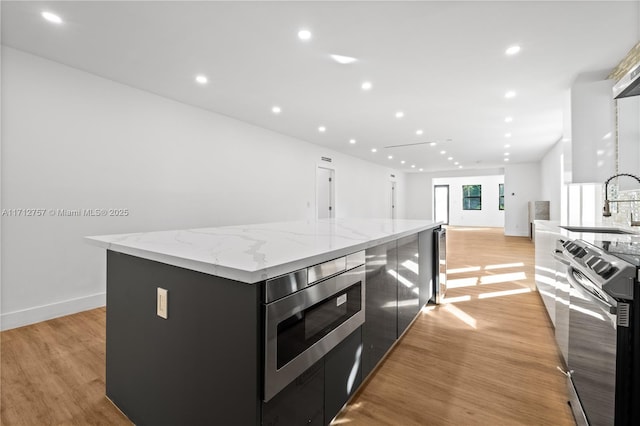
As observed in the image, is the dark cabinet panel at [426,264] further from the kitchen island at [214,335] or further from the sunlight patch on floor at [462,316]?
Answer: the kitchen island at [214,335]

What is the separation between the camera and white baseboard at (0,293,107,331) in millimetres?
2730

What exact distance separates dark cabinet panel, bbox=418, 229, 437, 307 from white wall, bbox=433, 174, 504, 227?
12555 mm

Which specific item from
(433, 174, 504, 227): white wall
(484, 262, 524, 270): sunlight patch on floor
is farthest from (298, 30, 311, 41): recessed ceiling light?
(433, 174, 504, 227): white wall

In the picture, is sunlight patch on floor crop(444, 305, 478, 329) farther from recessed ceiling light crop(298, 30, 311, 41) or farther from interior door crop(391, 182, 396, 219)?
interior door crop(391, 182, 396, 219)

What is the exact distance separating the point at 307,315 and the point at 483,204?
15.7 metres

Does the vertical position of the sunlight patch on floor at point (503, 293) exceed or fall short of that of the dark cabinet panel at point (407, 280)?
it falls short

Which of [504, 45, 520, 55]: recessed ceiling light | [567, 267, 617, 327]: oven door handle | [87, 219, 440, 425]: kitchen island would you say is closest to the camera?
[87, 219, 440, 425]: kitchen island

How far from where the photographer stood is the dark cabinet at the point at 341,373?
1.32m

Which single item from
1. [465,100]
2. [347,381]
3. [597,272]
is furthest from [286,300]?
[465,100]

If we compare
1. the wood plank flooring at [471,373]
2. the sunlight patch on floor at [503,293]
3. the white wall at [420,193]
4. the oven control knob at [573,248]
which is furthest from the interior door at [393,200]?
the oven control knob at [573,248]

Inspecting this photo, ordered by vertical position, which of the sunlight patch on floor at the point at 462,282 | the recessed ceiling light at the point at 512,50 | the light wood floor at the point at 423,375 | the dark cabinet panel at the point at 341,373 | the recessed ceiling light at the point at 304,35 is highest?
the recessed ceiling light at the point at 512,50

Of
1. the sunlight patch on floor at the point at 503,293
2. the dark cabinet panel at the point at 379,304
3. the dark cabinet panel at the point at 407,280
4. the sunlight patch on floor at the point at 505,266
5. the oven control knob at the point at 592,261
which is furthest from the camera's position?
the sunlight patch on floor at the point at 505,266

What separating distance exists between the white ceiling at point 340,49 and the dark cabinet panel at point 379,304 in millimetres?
1939

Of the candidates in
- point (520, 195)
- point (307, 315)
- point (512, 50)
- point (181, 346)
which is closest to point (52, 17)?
point (181, 346)
